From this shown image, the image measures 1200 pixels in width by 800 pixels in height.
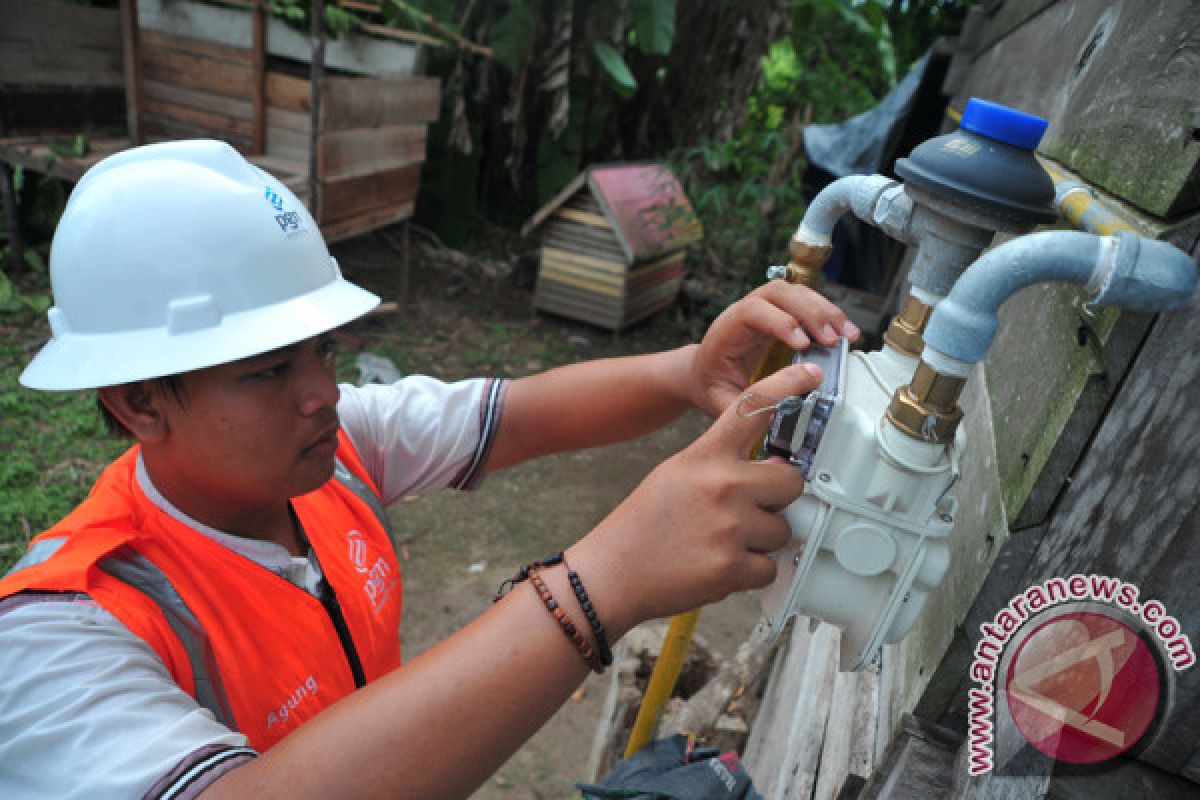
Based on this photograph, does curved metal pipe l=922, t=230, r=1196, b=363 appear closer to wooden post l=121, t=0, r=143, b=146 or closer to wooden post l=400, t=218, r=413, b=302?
wooden post l=121, t=0, r=143, b=146

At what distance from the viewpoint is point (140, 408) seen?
54.8 inches

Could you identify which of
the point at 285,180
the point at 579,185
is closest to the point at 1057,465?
the point at 285,180

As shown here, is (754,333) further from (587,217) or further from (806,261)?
(587,217)

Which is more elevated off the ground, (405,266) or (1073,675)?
(1073,675)

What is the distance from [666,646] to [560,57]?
25.9 feet

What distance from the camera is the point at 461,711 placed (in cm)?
102

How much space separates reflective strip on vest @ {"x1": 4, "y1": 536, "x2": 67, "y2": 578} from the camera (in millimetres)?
1237

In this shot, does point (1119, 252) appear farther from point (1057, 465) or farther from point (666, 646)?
point (666, 646)

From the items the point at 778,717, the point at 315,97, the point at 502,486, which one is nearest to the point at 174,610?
the point at 778,717

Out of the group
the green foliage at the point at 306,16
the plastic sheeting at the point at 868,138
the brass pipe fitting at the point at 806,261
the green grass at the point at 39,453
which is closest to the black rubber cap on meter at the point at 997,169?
the brass pipe fitting at the point at 806,261

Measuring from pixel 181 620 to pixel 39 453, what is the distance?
4.20 metres

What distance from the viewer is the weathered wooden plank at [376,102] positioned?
6.01 meters

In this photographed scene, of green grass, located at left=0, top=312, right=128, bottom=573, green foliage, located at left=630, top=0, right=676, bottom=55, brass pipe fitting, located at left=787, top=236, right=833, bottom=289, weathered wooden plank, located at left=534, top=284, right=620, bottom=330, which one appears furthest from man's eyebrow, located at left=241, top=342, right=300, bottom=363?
green foliage, located at left=630, top=0, right=676, bottom=55

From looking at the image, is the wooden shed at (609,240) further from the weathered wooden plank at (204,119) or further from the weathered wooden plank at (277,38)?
the weathered wooden plank at (204,119)
